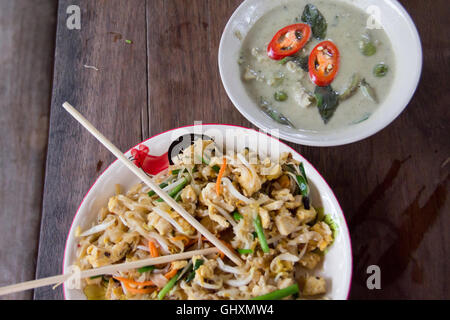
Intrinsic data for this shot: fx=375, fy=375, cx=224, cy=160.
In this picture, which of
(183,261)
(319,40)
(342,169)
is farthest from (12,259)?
(319,40)

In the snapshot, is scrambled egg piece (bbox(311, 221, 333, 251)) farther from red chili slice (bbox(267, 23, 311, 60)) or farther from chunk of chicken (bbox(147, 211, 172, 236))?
red chili slice (bbox(267, 23, 311, 60))

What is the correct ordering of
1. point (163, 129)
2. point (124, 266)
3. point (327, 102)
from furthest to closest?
point (163, 129)
point (327, 102)
point (124, 266)

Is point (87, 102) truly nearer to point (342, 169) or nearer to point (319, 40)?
point (319, 40)

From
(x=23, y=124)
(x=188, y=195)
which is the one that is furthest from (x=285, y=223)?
(x=23, y=124)

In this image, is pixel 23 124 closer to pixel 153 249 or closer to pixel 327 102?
pixel 153 249

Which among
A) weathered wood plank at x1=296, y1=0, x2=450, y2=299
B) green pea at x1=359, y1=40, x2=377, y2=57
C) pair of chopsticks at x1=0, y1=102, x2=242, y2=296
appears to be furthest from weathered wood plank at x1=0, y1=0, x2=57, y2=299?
green pea at x1=359, y1=40, x2=377, y2=57

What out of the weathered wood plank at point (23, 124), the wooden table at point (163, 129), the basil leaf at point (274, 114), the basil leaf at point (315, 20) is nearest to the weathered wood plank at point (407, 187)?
the wooden table at point (163, 129)

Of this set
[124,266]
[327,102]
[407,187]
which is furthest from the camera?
[407,187]
